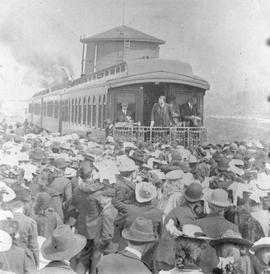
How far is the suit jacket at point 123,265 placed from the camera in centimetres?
290

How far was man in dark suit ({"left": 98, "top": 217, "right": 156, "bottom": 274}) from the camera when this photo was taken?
2.92m

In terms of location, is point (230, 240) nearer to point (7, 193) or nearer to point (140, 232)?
point (140, 232)

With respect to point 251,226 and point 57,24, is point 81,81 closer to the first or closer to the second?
point 57,24

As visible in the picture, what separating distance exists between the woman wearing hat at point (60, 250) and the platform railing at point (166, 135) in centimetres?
176

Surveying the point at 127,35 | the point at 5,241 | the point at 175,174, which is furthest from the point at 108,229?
the point at 127,35

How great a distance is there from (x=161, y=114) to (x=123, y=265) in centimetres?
211

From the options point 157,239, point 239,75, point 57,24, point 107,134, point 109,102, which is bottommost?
point 157,239

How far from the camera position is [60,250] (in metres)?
3.01

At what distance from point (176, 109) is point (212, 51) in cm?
69

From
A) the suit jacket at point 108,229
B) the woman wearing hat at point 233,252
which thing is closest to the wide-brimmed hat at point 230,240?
the woman wearing hat at point 233,252

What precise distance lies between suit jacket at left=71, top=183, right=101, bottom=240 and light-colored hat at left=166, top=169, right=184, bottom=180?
0.89m

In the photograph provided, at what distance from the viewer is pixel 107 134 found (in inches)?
189

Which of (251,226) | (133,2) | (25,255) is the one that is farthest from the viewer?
(133,2)

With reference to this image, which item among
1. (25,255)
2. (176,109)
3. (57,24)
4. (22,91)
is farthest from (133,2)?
(25,255)
